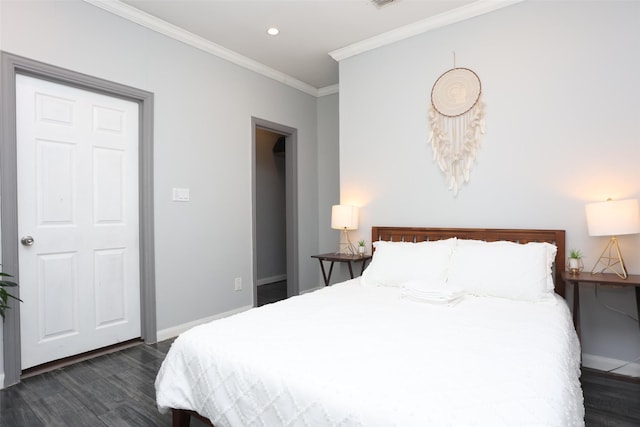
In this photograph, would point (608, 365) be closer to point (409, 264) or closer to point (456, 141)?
point (409, 264)

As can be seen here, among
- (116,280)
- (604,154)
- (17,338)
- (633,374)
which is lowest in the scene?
(633,374)

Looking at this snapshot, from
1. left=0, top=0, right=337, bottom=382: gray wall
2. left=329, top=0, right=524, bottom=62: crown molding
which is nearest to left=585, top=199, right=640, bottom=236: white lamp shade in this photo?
left=329, top=0, right=524, bottom=62: crown molding

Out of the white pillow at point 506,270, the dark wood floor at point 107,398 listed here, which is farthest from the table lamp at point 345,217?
the dark wood floor at point 107,398

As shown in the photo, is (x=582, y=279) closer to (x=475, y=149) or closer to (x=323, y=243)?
(x=475, y=149)

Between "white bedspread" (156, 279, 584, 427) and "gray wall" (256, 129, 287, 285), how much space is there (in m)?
3.67

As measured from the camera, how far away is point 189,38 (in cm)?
330

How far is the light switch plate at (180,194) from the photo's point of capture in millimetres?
3201

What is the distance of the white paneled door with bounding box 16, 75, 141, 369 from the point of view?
2.43 meters

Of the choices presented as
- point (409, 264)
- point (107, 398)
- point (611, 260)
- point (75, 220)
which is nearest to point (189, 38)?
point (75, 220)

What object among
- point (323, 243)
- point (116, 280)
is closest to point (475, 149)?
point (323, 243)

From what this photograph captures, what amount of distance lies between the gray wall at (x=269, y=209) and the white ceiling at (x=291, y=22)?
6.53 feet

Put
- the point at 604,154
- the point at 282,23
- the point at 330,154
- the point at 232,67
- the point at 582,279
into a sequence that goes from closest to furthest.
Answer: the point at 582,279, the point at 604,154, the point at 282,23, the point at 232,67, the point at 330,154

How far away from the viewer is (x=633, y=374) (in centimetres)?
237

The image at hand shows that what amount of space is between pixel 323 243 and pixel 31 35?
343cm
